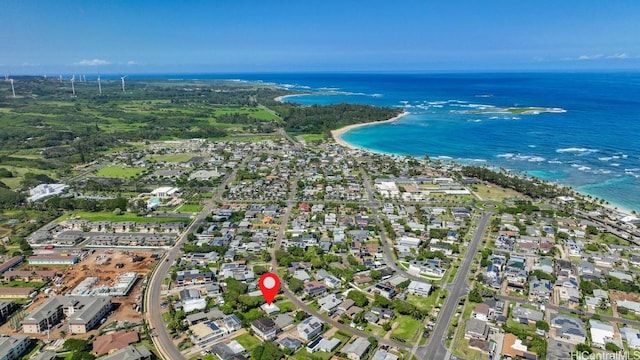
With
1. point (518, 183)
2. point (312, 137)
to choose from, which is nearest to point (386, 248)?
point (518, 183)

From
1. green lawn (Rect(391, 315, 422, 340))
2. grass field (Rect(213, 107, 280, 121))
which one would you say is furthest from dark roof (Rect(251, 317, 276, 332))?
grass field (Rect(213, 107, 280, 121))

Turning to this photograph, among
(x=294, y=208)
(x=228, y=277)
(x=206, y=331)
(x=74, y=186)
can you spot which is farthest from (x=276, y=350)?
(x=74, y=186)

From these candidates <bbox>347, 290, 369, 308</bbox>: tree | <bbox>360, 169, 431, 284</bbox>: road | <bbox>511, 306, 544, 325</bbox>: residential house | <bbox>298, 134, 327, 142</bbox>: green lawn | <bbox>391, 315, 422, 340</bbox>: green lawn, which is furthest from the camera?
<bbox>298, 134, 327, 142</bbox>: green lawn

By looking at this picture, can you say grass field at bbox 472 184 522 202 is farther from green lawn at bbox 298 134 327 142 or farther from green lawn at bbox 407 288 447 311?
green lawn at bbox 298 134 327 142

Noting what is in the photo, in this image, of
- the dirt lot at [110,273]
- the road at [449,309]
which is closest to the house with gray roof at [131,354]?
the dirt lot at [110,273]

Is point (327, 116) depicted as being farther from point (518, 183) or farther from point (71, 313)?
point (71, 313)

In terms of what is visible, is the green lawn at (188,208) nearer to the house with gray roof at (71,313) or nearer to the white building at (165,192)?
the white building at (165,192)
